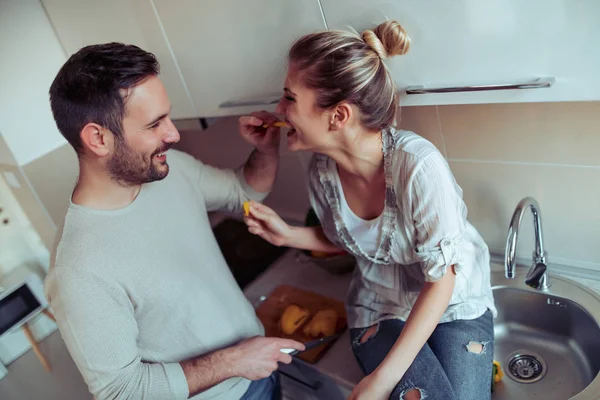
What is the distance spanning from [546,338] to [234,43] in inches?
39.3

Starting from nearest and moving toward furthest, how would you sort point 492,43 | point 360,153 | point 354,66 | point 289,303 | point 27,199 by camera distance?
point 492,43, point 354,66, point 360,153, point 289,303, point 27,199

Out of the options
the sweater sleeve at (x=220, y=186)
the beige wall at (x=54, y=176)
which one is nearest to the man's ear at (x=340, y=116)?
the sweater sleeve at (x=220, y=186)

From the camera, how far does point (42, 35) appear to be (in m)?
1.55

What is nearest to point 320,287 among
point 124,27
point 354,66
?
point 354,66

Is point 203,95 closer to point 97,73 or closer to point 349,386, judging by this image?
point 97,73

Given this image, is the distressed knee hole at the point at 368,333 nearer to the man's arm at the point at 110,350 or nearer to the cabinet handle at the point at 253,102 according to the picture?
the man's arm at the point at 110,350

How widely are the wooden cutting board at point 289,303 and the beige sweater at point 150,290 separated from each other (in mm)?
126

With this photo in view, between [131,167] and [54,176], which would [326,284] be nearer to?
[131,167]

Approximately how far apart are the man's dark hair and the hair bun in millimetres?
452

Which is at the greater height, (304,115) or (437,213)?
(304,115)

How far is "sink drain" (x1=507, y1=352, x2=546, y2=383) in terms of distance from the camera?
3.94 ft

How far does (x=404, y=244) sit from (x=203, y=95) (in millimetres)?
638

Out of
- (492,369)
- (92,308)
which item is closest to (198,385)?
(92,308)

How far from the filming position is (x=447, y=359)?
1103 mm
